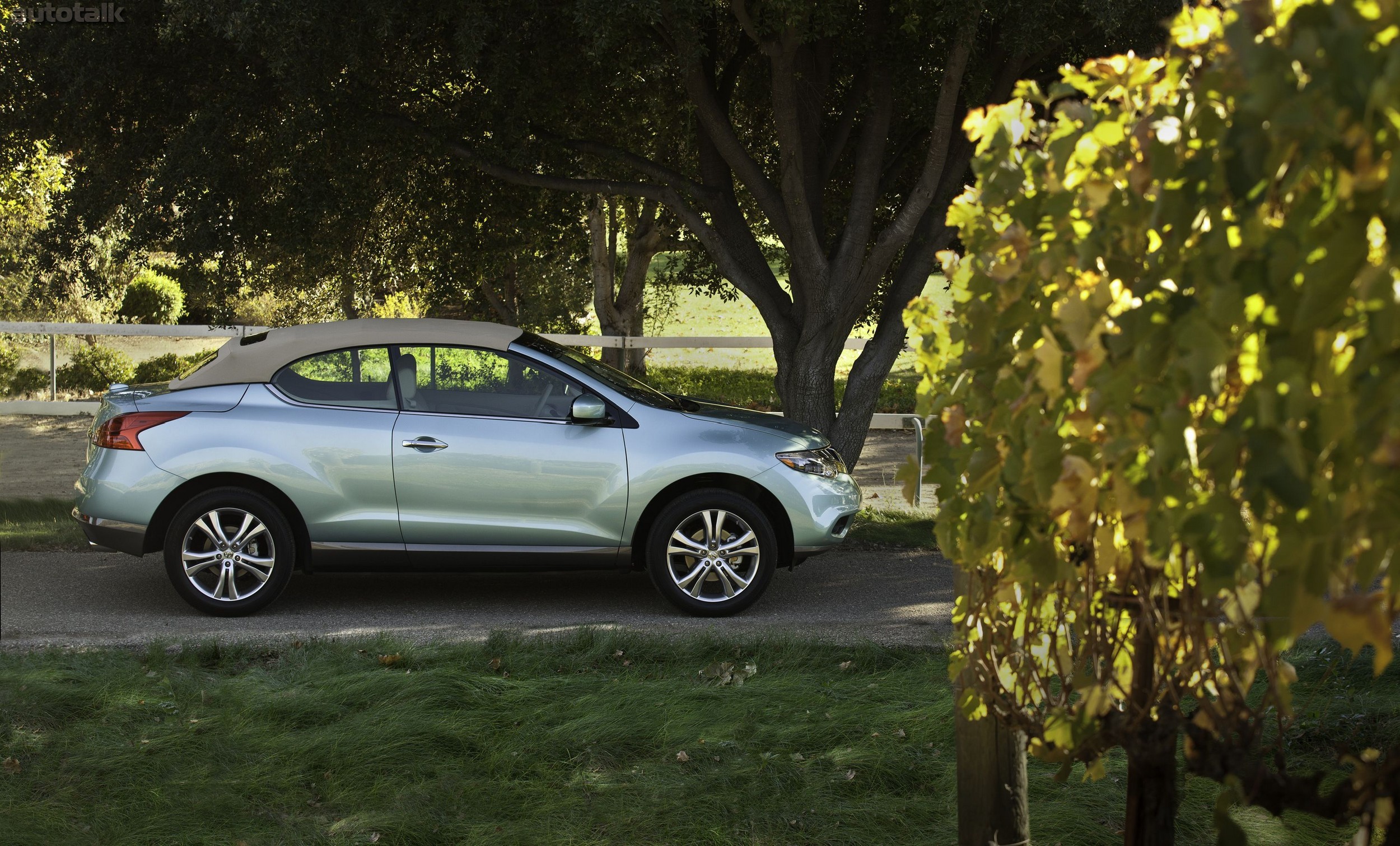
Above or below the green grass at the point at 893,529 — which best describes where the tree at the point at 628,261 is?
above

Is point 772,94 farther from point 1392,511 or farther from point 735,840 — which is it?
point 1392,511

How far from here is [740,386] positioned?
21562 millimetres

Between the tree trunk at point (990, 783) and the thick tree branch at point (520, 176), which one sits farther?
the thick tree branch at point (520, 176)

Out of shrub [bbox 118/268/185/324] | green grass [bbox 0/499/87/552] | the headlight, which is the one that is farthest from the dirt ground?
shrub [bbox 118/268/185/324]

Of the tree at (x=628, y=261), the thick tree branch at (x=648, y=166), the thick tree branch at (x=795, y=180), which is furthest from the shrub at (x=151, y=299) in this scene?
the thick tree branch at (x=795, y=180)

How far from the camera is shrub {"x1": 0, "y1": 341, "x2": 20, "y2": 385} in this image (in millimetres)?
19109

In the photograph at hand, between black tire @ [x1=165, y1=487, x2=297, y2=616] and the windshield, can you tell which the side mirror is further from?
black tire @ [x1=165, y1=487, x2=297, y2=616]

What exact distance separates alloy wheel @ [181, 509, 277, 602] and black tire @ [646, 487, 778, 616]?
7.27ft

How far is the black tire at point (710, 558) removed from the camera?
24.3ft

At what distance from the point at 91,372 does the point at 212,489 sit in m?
14.0

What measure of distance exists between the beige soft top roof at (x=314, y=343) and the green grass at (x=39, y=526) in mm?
2336

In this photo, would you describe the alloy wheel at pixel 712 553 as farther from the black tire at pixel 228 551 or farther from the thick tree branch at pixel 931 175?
the thick tree branch at pixel 931 175

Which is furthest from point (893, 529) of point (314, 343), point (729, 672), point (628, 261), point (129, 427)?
point (628, 261)

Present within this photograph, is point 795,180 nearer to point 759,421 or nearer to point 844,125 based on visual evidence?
point 844,125
